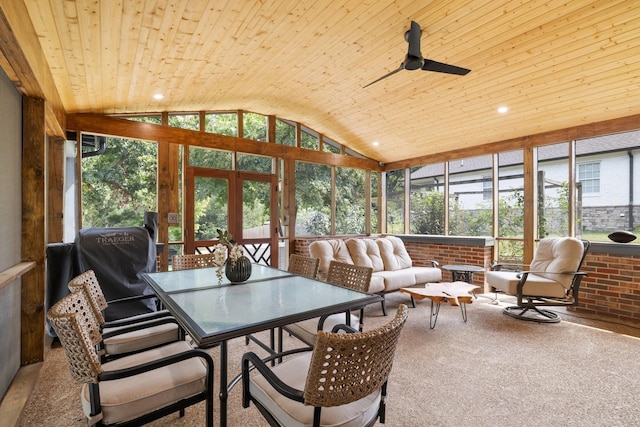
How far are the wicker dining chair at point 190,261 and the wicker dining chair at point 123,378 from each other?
1.61 meters

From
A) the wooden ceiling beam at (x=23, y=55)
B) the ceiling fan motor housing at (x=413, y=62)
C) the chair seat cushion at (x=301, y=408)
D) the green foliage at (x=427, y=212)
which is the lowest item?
the chair seat cushion at (x=301, y=408)

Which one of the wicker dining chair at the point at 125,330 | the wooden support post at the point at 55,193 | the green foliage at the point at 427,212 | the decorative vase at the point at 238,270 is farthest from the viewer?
the green foliage at the point at 427,212

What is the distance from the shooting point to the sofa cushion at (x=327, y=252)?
4.60m

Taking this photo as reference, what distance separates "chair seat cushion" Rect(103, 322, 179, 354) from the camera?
1.99 metres

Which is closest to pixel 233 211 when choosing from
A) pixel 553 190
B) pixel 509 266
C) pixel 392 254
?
pixel 392 254

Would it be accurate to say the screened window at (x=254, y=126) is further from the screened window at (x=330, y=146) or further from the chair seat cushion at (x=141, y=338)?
the chair seat cushion at (x=141, y=338)

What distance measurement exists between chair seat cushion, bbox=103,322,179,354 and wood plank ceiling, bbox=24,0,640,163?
2.32 meters

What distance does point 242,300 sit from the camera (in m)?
1.97

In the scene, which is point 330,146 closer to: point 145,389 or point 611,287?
point 611,287

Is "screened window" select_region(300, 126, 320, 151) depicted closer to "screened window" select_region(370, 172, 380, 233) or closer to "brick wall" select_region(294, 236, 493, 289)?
"screened window" select_region(370, 172, 380, 233)

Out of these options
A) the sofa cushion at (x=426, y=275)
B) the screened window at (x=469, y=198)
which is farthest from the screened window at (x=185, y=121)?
the screened window at (x=469, y=198)

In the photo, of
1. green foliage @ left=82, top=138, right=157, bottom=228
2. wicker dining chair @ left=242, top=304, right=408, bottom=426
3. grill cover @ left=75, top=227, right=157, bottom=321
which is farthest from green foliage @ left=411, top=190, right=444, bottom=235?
wicker dining chair @ left=242, top=304, right=408, bottom=426

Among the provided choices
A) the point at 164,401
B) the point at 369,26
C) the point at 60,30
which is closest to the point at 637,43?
the point at 369,26

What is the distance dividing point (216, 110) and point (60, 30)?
2871 mm
